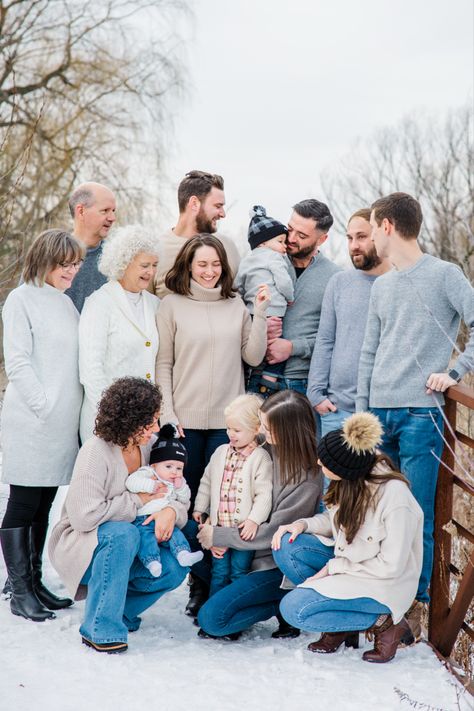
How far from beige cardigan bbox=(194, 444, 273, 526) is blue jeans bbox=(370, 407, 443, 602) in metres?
0.56

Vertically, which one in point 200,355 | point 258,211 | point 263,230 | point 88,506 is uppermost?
point 258,211

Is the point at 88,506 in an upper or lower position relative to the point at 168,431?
lower

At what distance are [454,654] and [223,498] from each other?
158 cm

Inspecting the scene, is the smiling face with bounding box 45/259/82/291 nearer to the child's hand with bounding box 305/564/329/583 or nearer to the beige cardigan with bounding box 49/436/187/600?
the beige cardigan with bounding box 49/436/187/600

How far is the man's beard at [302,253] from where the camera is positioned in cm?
465

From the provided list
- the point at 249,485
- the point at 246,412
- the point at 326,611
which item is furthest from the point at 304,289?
the point at 326,611

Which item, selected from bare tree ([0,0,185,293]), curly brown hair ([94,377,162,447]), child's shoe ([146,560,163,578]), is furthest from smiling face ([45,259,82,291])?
bare tree ([0,0,185,293])

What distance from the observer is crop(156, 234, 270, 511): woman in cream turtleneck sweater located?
433 cm

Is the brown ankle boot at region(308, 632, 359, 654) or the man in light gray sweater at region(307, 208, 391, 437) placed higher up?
the man in light gray sweater at region(307, 208, 391, 437)

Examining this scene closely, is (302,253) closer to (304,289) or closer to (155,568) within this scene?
(304,289)

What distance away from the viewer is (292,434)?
13.3ft

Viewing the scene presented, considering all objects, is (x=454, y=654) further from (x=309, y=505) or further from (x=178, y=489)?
(x=178, y=489)

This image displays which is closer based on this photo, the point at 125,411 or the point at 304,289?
the point at 125,411

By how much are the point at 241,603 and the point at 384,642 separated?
0.65 metres
